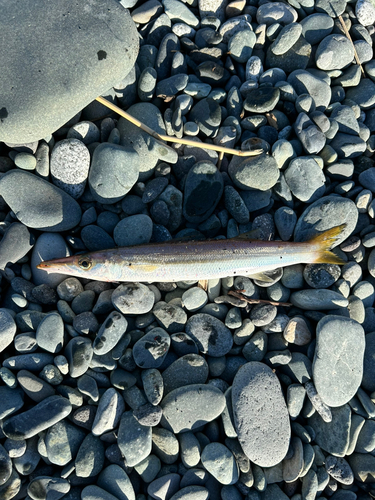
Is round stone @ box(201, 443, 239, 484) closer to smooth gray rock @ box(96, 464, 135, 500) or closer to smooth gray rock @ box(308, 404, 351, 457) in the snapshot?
smooth gray rock @ box(96, 464, 135, 500)

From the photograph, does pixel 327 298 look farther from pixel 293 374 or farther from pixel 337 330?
pixel 293 374

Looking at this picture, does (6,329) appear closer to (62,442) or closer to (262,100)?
(62,442)

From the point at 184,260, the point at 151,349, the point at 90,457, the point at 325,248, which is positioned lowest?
the point at 90,457

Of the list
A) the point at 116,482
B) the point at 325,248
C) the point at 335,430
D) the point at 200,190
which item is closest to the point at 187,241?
the point at 200,190

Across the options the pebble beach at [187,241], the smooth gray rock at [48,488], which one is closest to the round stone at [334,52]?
the pebble beach at [187,241]

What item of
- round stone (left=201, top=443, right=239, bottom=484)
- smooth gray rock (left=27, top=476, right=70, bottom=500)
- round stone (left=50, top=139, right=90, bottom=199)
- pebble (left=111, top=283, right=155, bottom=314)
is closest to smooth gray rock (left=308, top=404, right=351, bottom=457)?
round stone (left=201, top=443, right=239, bottom=484)

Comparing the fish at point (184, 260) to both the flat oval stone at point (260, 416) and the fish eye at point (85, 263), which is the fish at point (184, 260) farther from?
the flat oval stone at point (260, 416)
